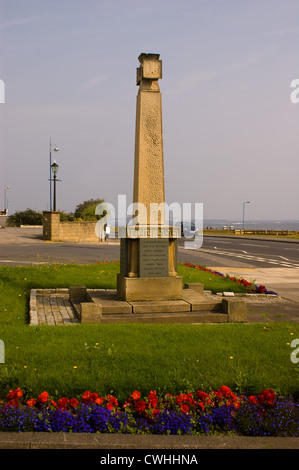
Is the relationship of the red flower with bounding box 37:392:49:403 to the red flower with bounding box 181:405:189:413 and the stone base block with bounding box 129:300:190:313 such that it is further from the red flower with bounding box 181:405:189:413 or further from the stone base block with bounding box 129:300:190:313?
the stone base block with bounding box 129:300:190:313

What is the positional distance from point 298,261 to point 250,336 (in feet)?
60.6

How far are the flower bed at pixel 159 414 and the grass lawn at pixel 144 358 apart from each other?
288 mm

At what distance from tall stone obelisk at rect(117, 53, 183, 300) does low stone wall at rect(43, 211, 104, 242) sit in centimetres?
2374

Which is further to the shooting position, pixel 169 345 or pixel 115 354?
pixel 169 345

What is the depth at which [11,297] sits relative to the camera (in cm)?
1095

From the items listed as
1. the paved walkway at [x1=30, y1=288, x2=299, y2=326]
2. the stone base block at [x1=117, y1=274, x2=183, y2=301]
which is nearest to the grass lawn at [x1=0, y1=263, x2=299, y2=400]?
the paved walkway at [x1=30, y1=288, x2=299, y2=326]

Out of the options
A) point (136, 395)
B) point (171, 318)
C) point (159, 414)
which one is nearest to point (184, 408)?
point (159, 414)

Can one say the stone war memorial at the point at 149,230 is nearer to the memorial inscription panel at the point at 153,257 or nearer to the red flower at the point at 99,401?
the memorial inscription panel at the point at 153,257

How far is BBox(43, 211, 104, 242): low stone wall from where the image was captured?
33.2m

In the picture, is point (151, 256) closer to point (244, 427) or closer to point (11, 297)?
point (11, 297)

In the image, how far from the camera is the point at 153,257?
1000 centimetres

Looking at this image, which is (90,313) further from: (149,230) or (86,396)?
(86,396)
